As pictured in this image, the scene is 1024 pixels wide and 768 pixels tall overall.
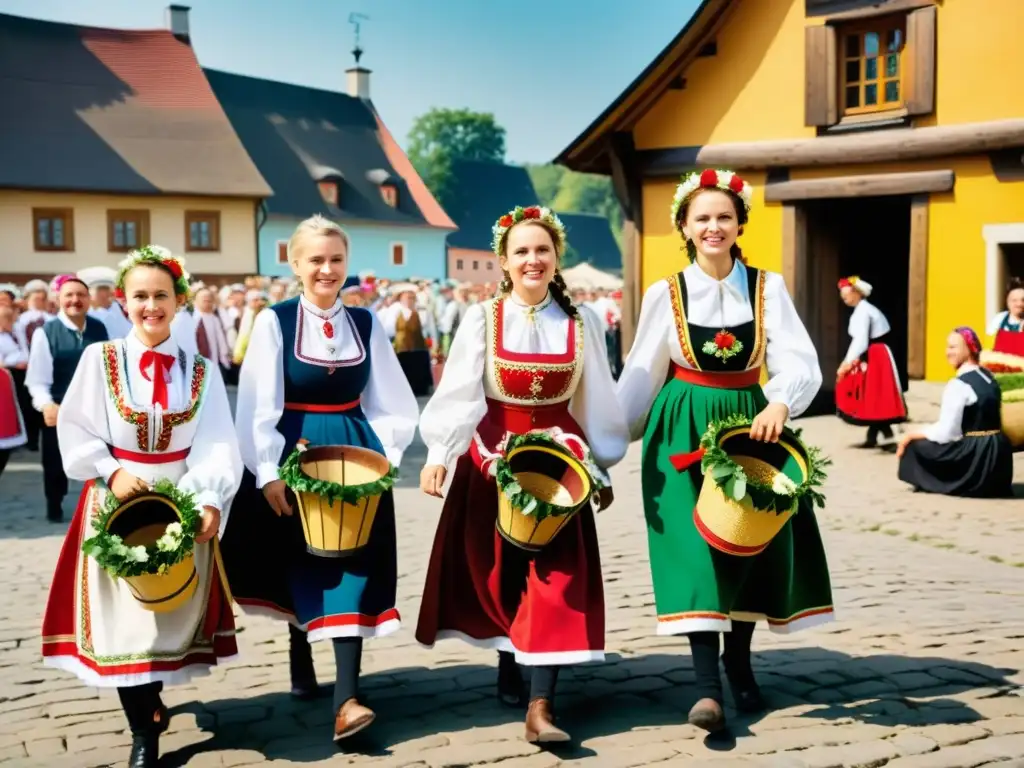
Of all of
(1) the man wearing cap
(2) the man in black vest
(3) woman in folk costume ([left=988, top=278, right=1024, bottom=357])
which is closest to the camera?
(2) the man in black vest

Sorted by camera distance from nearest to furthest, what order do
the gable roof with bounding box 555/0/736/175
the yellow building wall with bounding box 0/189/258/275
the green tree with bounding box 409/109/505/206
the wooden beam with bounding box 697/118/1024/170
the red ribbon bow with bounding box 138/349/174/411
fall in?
1. the red ribbon bow with bounding box 138/349/174/411
2. the wooden beam with bounding box 697/118/1024/170
3. the gable roof with bounding box 555/0/736/175
4. the yellow building wall with bounding box 0/189/258/275
5. the green tree with bounding box 409/109/505/206

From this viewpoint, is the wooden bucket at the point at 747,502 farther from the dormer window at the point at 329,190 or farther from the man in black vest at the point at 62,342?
the dormer window at the point at 329,190

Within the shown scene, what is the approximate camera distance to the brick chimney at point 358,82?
52406mm

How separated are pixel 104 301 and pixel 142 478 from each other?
668cm

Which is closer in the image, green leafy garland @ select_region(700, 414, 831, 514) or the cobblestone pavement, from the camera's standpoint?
green leafy garland @ select_region(700, 414, 831, 514)

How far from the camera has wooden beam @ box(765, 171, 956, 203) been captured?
13234 mm

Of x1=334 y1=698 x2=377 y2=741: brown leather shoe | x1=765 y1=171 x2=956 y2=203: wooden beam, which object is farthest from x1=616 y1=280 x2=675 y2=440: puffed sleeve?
x1=765 y1=171 x2=956 y2=203: wooden beam

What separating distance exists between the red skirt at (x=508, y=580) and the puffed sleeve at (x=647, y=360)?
0.85ft

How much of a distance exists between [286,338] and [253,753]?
4.97ft

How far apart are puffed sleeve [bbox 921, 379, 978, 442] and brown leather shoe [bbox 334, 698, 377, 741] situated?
Result: 6.93 meters

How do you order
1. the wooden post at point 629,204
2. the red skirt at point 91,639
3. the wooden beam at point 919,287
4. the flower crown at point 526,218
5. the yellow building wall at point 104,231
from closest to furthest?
the red skirt at point 91,639, the flower crown at point 526,218, the wooden beam at point 919,287, the wooden post at point 629,204, the yellow building wall at point 104,231

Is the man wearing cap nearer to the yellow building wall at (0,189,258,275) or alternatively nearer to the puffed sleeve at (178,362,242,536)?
the puffed sleeve at (178,362,242,536)

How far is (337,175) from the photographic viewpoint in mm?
46375

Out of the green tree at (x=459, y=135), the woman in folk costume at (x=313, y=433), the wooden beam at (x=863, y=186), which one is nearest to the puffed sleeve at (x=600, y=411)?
the woman in folk costume at (x=313, y=433)
